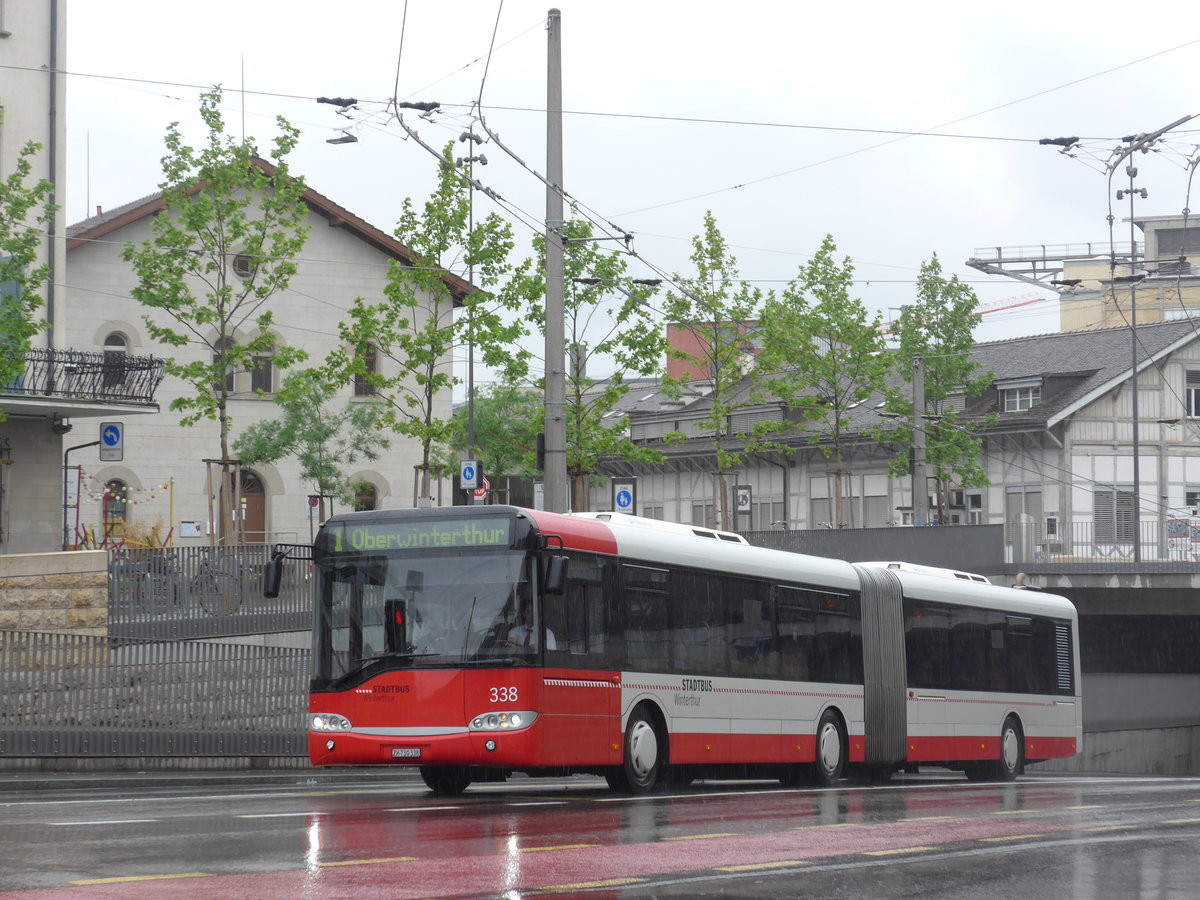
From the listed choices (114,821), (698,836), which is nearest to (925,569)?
(698,836)

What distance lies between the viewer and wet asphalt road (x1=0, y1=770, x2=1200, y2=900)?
9.12m

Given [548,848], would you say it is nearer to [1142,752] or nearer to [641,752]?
[641,752]

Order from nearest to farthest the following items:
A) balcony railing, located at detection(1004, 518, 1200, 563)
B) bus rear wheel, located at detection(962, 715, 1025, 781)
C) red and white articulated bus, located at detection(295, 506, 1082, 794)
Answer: red and white articulated bus, located at detection(295, 506, 1082, 794) → bus rear wheel, located at detection(962, 715, 1025, 781) → balcony railing, located at detection(1004, 518, 1200, 563)

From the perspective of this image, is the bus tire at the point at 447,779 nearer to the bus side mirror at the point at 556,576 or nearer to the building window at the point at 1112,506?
the bus side mirror at the point at 556,576

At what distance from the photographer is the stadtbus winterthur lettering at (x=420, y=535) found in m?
16.4

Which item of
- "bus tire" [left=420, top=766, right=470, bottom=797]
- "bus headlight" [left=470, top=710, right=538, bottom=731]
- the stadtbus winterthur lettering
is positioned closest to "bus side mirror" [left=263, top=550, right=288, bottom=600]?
the stadtbus winterthur lettering

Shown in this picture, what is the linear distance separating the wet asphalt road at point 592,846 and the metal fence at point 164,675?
2.34 meters

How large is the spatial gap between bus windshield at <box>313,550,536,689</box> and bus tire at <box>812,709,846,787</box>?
6.67 metres

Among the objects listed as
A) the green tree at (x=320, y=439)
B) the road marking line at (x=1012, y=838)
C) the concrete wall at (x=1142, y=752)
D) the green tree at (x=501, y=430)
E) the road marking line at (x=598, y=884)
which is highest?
the green tree at (x=501, y=430)

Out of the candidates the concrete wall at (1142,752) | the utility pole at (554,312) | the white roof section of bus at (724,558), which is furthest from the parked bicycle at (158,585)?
the concrete wall at (1142,752)

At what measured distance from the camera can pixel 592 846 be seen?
11.2 metres

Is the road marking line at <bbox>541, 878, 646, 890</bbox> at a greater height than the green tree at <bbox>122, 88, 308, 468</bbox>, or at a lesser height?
lesser

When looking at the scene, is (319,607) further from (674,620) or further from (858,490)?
(858,490)

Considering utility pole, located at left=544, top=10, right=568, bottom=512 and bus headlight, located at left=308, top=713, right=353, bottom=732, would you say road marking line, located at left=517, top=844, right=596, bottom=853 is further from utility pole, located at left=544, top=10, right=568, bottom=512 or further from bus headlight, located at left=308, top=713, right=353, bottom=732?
utility pole, located at left=544, top=10, right=568, bottom=512
